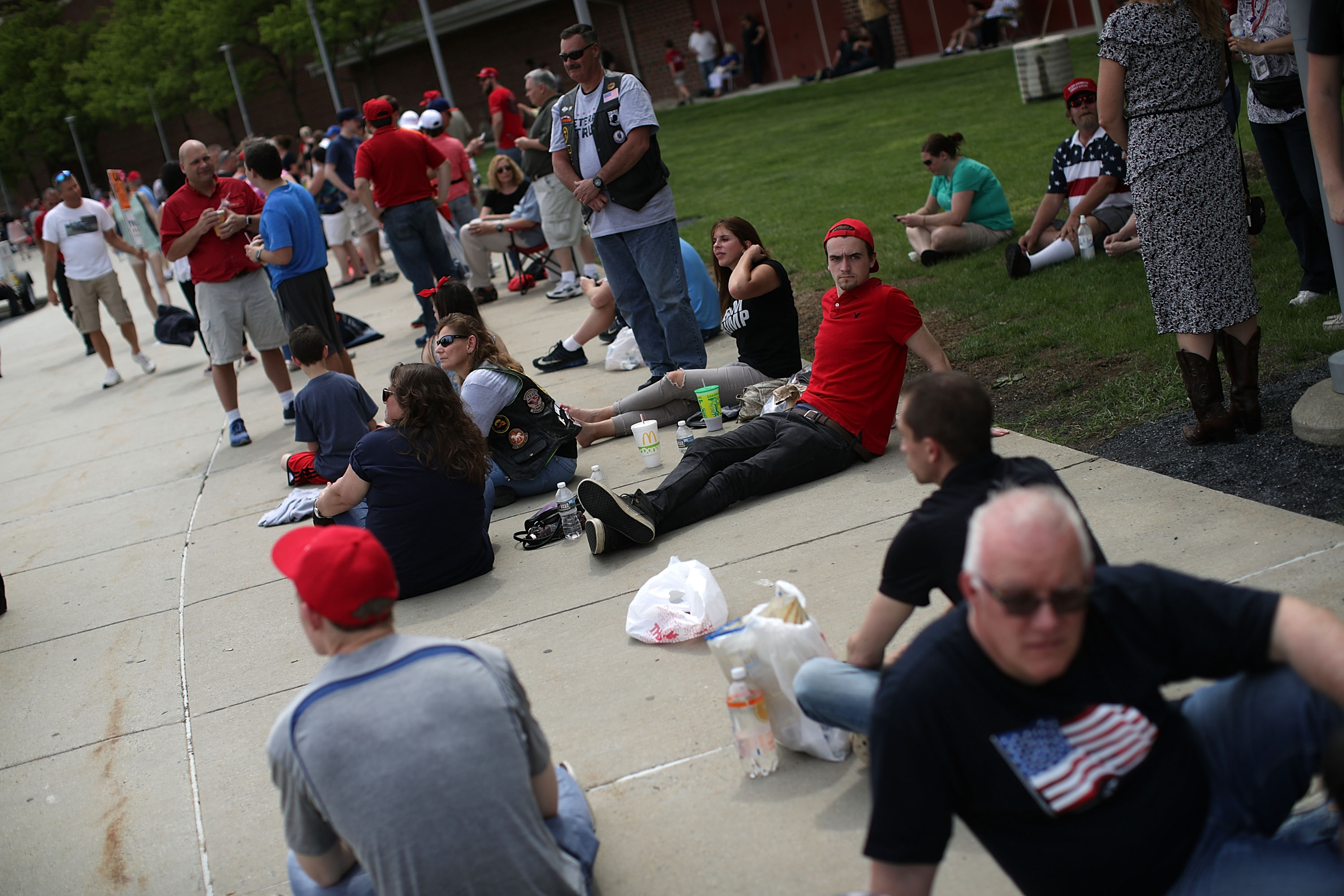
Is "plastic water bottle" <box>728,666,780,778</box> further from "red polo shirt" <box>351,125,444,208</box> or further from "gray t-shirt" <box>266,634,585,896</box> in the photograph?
"red polo shirt" <box>351,125,444,208</box>

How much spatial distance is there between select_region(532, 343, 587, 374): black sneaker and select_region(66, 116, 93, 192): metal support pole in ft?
165

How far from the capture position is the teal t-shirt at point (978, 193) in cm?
923

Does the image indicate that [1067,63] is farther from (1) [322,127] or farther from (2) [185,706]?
(1) [322,127]

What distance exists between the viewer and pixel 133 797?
4062 mm

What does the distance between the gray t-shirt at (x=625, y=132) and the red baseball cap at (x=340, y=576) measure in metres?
5.15

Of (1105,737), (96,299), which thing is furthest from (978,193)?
Answer: (96,299)

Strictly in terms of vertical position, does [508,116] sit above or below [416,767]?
above

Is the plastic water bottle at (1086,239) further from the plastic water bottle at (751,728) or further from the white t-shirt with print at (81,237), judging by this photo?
the white t-shirt with print at (81,237)

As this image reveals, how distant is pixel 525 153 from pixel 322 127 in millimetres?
40785

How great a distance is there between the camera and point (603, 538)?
5.16 m

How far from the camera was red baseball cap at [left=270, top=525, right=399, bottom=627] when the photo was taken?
2.39 meters

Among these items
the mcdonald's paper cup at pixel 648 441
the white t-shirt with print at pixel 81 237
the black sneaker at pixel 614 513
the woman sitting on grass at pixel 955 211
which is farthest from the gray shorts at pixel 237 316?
the woman sitting on grass at pixel 955 211

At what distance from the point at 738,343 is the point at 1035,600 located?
198 inches

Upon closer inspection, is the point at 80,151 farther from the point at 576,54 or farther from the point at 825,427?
the point at 825,427
